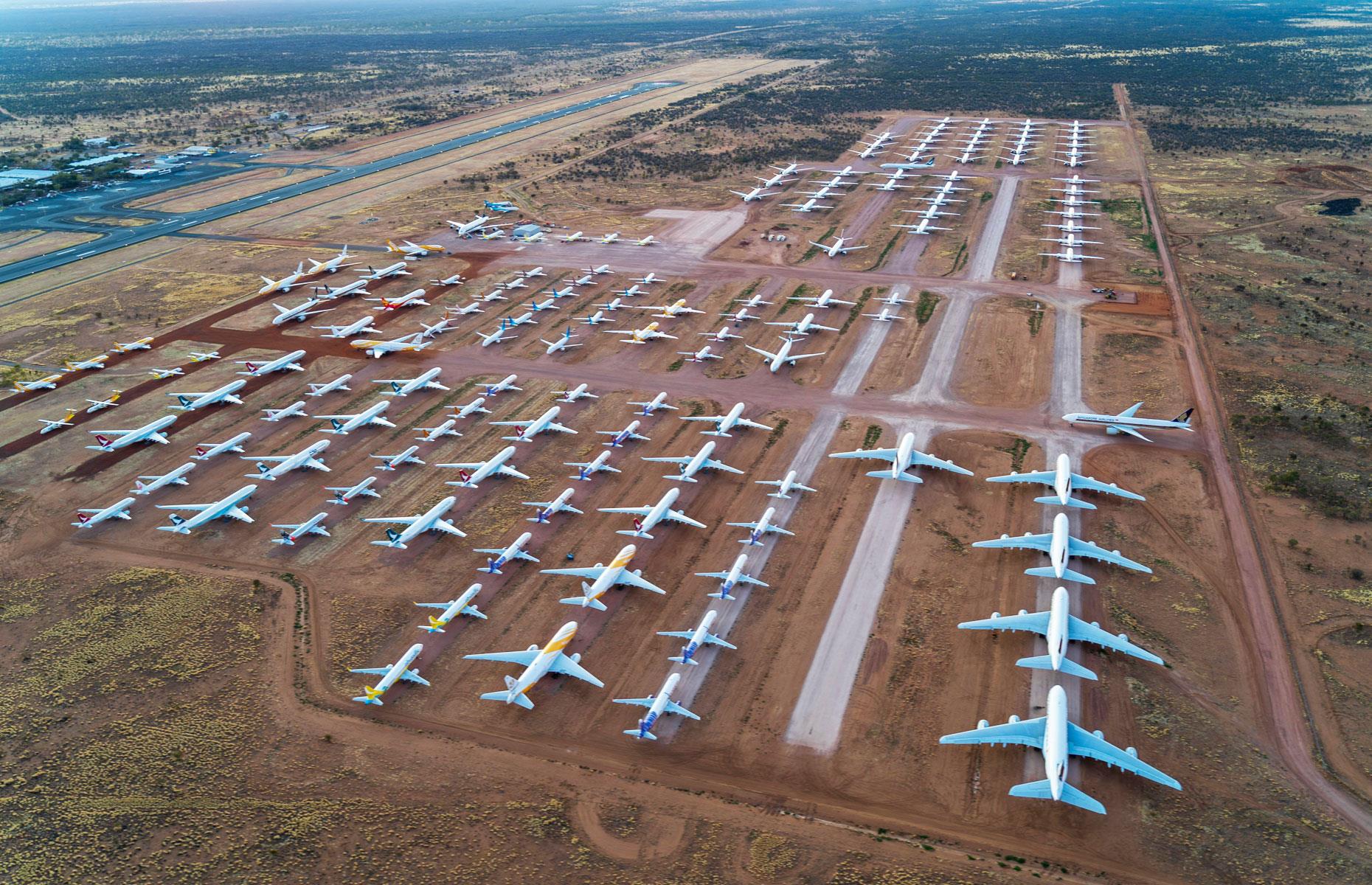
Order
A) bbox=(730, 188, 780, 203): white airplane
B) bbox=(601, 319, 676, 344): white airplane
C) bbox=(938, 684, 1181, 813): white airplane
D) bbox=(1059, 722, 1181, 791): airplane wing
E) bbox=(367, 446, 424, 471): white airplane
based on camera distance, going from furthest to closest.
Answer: bbox=(730, 188, 780, 203): white airplane
bbox=(601, 319, 676, 344): white airplane
bbox=(367, 446, 424, 471): white airplane
bbox=(1059, 722, 1181, 791): airplane wing
bbox=(938, 684, 1181, 813): white airplane

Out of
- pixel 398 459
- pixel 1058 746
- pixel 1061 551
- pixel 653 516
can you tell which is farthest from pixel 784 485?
pixel 398 459

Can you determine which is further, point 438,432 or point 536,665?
point 438,432

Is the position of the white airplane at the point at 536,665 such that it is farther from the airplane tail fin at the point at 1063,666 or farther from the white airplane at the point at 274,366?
the white airplane at the point at 274,366

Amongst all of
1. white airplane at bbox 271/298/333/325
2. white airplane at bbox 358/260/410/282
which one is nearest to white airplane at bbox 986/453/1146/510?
white airplane at bbox 271/298/333/325

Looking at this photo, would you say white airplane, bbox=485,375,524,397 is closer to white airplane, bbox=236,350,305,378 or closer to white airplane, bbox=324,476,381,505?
white airplane, bbox=324,476,381,505

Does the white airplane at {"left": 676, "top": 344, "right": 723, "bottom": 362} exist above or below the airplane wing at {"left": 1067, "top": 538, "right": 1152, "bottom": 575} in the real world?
above

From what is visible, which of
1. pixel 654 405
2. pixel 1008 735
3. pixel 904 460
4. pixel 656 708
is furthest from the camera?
pixel 654 405

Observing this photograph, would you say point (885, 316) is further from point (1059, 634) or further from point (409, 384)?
point (409, 384)

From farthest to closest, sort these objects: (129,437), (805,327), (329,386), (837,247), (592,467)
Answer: (837,247)
(805,327)
(329,386)
(129,437)
(592,467)
